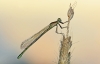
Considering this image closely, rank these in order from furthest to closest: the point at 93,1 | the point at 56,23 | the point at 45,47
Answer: the point at 45,47
the point at 93,1
the point at 56,23

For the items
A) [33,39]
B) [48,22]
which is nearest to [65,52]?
[33,39]

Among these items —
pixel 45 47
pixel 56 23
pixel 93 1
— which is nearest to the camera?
pixel 56 23

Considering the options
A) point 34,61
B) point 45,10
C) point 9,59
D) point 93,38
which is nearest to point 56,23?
point 45,10

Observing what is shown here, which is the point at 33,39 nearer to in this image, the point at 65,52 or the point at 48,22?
the point at 65,52

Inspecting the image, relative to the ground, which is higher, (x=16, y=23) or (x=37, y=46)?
(x=16, y=23)

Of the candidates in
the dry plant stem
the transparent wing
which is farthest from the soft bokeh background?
the dry plant stem

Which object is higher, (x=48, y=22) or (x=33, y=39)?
(x=48, y=22)

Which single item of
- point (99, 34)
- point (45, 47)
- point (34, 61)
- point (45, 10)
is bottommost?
point (34, 61)

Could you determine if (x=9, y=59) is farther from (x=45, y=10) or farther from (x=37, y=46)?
(x=45, y=10)

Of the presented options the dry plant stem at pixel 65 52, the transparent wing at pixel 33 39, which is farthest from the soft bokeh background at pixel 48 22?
the dry plant stem at pixel 65 52
